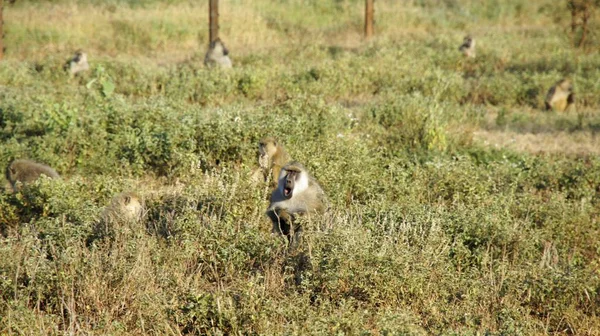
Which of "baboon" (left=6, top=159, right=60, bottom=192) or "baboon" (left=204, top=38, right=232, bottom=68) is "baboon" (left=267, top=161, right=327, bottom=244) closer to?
"baboon" (left=6, top=159, right=60, bottom=192)

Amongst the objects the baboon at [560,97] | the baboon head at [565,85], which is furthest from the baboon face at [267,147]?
the baboon head at [565,85]

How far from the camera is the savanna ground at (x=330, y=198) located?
5.63m

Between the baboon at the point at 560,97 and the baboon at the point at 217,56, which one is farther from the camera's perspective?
the baboon at the point at 217,56

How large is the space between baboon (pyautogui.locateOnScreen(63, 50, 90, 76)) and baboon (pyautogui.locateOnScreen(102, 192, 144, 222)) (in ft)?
32.0

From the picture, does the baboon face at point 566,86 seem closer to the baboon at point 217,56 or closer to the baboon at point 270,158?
the baboon at point 217,56

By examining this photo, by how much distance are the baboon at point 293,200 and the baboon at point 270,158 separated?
4.90 ft

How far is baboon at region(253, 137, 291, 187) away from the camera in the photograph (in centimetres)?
848

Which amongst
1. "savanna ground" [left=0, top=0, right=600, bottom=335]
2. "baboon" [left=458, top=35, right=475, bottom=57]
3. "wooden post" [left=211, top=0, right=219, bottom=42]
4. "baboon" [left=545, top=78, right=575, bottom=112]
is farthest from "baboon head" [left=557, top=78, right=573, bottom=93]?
"wooden post" [left=211, top=0, right=219, bottom=42]

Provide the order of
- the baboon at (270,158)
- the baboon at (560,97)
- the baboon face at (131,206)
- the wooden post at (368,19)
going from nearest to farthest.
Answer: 1. the baboon face at (131,206)
2. the baboon at (270,158)
3. the baboon at (560,97)
4. the wooden post at (368,19)

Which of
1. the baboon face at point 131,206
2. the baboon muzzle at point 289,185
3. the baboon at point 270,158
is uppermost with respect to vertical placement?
the baboon muzzle at point 289,185

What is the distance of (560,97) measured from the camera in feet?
48.5

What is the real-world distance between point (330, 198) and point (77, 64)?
10831 millimetres

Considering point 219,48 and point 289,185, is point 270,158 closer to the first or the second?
point 289,185

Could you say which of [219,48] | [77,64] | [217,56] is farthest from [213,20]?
[77,64]
